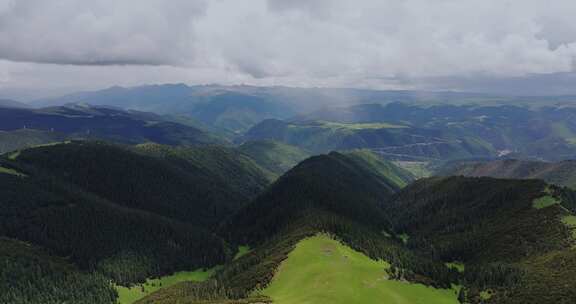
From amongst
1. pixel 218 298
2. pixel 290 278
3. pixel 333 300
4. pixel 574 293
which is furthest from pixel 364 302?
pixel 574 293

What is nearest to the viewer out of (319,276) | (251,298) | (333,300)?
(333,300)

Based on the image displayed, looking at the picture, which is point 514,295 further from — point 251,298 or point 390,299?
point 251,298

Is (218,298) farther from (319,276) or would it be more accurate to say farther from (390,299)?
(390,299)

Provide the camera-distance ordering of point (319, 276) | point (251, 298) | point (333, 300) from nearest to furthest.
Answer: point (333, 300) → point (251, 298) → point (319, 276)

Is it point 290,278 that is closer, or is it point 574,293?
point 574,293

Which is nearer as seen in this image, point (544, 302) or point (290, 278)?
point (544, 302)

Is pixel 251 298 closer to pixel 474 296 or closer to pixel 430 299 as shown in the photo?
pixel 430 299

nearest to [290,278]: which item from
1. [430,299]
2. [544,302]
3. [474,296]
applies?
[430,299]

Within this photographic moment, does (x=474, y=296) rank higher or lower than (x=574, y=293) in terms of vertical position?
lower
